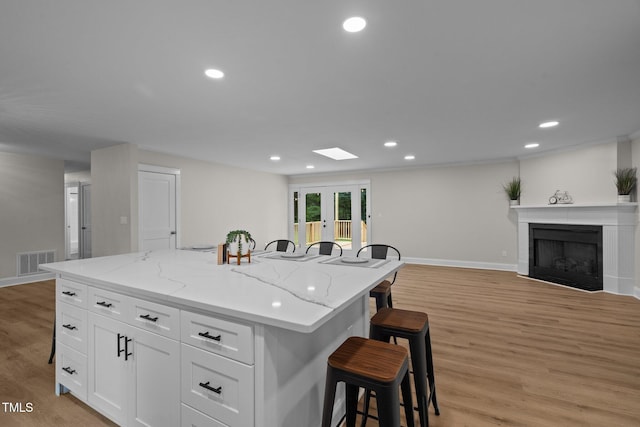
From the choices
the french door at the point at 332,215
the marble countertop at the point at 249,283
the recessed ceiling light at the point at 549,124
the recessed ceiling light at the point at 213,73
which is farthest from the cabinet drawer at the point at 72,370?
the french door at the point at 332,215

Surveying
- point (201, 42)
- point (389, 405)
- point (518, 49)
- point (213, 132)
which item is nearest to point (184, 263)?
point (201, 42)

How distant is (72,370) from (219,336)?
1.52 meters

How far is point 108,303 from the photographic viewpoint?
1.75 meters

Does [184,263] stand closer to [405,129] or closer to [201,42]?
[201,42]

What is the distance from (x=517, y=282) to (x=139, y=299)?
5.88m

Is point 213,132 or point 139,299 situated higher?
point 213,132

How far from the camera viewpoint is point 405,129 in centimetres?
397

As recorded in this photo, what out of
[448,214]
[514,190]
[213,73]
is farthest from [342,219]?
[213,73]

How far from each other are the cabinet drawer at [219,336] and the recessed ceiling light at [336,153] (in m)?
4.17

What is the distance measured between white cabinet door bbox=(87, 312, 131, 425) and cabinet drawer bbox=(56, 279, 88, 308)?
161 millimetres

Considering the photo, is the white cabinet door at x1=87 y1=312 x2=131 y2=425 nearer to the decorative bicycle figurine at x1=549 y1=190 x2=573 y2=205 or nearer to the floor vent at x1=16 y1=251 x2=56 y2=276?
the floor vent at x1=16 y1=251 x2=56 y2=276

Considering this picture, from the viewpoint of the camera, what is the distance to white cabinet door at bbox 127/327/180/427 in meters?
1.44

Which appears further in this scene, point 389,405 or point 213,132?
point 213,132

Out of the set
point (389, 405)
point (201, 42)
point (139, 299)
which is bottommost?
point (389, 405)
